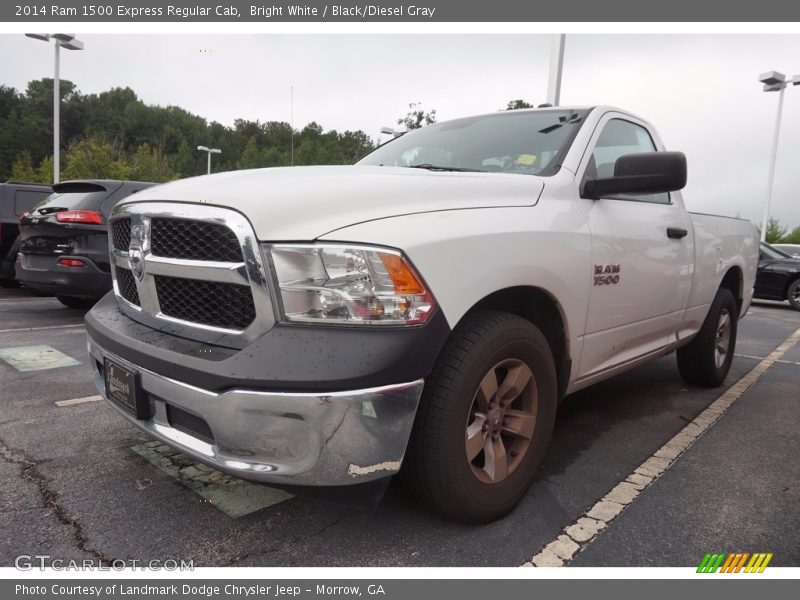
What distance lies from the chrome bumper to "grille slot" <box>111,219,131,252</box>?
848mm

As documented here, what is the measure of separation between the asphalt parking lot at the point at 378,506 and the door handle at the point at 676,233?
114 cm

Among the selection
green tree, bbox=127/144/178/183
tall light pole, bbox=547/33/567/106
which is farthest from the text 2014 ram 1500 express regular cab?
green tree, bbox=127/144/178/183

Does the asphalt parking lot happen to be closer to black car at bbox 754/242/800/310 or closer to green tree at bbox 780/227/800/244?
black car at bbox 754/242/800/310

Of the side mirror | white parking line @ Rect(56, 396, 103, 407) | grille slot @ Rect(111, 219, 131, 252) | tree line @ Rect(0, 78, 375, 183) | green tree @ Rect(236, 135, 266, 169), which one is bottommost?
white parking line @ Rect(56, 396, 103, 407)

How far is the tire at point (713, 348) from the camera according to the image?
408cm

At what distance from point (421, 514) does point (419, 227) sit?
44.7 inches

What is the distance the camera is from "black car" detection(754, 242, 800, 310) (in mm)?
11844

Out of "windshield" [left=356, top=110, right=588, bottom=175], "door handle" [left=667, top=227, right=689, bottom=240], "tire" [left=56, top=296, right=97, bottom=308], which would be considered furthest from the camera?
"tire" [left=56, top=296, right=97, bottom=308]

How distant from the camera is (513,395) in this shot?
85.4 inches

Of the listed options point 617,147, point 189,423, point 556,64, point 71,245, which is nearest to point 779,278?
point 556,64

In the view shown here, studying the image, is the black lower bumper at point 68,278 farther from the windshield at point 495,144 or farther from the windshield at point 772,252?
the windshield at point 772,252

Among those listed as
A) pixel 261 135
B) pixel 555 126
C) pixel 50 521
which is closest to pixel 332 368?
pixel 50 521

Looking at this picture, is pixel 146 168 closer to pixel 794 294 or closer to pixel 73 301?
pixel 73 301

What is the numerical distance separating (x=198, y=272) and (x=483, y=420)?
1.12 meters
